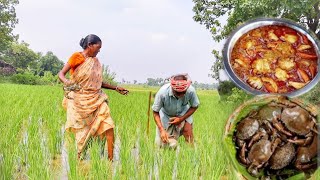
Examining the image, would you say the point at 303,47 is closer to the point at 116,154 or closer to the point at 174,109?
the point at 174,109

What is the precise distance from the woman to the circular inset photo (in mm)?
1143

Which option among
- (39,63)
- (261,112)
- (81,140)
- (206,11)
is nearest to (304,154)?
(261,112)

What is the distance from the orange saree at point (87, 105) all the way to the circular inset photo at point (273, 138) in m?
1.30

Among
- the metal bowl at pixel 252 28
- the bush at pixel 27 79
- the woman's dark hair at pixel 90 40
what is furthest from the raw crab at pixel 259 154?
the bush at pixel 27 79

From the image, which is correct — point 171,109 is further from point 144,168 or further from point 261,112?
point 261,112

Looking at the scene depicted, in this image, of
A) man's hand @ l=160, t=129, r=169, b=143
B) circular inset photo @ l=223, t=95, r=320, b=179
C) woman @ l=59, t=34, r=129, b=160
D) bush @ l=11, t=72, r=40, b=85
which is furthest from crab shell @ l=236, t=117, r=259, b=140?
bush @ l=11, t=72, r=40, b=85

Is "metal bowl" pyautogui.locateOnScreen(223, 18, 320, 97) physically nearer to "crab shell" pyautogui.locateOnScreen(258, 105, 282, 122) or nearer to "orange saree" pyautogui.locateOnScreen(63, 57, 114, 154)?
"crab shell" pyautogui.locateOnScreen(258, 105, 282, 122)

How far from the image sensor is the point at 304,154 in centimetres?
286

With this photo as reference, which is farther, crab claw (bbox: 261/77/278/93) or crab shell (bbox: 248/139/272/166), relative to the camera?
crab claw (bbox: 261/77/278/93)

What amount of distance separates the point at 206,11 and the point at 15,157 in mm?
5864

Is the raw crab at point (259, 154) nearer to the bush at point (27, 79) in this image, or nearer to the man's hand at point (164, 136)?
the man's hand at point (164, 136)

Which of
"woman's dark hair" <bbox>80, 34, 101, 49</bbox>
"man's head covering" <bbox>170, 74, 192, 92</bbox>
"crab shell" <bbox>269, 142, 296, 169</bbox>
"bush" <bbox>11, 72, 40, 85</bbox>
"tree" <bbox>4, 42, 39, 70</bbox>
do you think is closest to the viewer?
"crab shell" <bbox>269, 142, 296, 169</bbox>

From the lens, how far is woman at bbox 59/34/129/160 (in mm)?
3850

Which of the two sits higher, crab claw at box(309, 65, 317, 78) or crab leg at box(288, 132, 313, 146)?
crab claw at box(309, 65, 317, 78)
